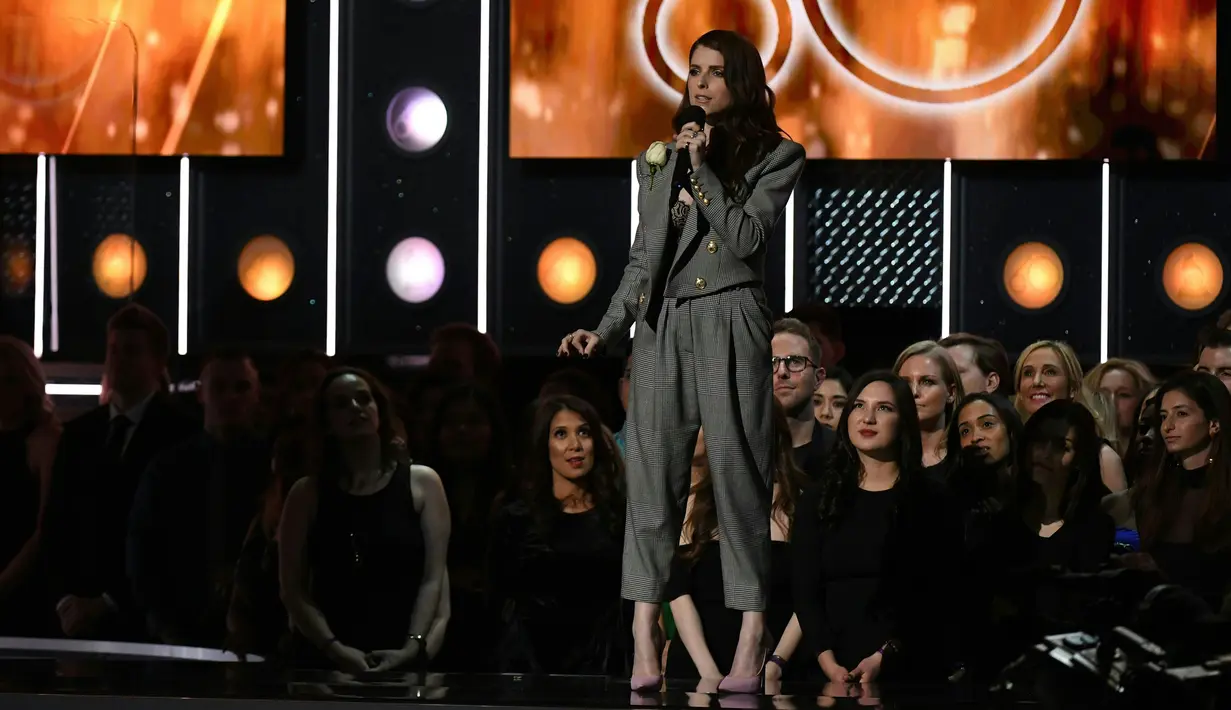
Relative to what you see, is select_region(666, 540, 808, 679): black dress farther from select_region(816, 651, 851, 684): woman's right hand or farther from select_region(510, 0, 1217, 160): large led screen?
select_region(510, 0, 1217, 160): large led screen

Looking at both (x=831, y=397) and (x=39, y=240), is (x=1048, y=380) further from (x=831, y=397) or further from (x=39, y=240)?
(x=39, y=240)

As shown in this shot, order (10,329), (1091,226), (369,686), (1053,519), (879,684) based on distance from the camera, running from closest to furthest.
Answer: (369,686), (879,684), (1053,519), (10,329), (1091,226)

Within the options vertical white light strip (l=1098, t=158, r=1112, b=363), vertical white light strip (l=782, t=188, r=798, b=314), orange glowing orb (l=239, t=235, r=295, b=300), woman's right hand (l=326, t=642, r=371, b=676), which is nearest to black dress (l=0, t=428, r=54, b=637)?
woman's right hand (l=326, t=642, r=371, b=676)

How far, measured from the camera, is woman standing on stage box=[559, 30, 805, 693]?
2.92m

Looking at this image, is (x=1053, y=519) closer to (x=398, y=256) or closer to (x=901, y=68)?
(x=901, y=68)

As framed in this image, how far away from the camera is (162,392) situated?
436 cm

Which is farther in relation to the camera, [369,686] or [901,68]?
[901,68]

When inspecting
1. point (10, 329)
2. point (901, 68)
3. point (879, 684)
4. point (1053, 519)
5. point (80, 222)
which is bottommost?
point (879, 684)

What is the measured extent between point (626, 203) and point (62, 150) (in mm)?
1602

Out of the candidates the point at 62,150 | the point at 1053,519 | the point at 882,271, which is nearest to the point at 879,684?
the point at 1053,519

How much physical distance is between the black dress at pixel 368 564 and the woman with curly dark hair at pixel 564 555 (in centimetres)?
21

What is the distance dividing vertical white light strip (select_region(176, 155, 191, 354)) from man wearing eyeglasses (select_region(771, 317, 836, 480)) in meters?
1.91

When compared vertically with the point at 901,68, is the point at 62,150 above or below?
below

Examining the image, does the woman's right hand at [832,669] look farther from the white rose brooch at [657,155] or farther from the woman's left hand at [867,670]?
the white rose brooch at [657,155]
